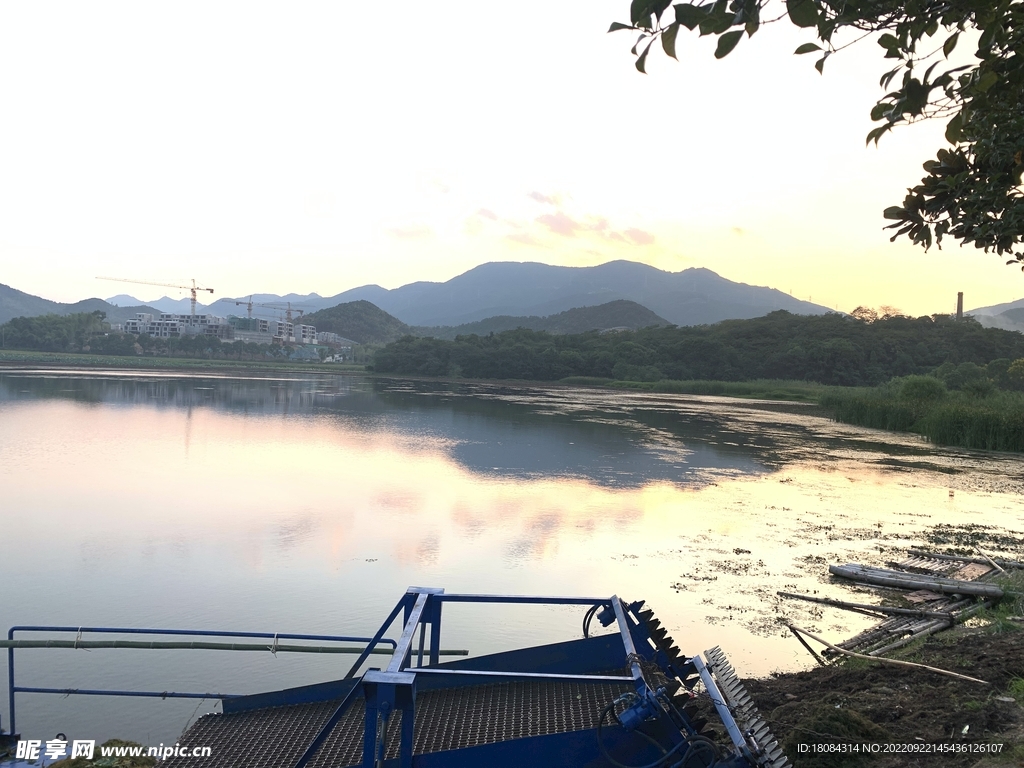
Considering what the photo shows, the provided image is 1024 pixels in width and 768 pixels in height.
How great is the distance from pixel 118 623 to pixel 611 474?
12.3 m

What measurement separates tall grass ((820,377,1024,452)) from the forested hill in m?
39.0

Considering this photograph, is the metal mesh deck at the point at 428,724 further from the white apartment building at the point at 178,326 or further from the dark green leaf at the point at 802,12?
the white apartment building at the point at 178,326

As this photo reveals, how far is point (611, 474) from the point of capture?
59.2ft

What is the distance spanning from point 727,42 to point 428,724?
3211mm

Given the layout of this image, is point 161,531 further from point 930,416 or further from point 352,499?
point 930,416

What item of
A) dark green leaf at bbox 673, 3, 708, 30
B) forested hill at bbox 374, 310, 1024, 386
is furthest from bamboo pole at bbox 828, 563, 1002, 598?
forested hill at bbox 374, 310, 1024, 386

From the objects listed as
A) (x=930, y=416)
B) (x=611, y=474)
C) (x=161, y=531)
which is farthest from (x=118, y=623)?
(x=930, y=416)

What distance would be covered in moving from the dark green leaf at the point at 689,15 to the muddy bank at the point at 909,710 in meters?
3.49

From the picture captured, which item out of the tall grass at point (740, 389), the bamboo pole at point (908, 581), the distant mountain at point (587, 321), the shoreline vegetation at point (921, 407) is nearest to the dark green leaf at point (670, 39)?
the bamboo pole at point (908, 581)

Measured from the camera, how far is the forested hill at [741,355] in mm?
81625

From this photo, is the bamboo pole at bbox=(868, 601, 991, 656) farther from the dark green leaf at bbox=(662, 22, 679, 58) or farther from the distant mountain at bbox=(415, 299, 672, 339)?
the distant mountain at bbox=(415, 299, 672, 339)

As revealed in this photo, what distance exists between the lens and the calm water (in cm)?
717

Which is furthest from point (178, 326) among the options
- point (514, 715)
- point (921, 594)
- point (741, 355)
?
point (514, 715)

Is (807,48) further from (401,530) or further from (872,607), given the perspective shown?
(401,530)
